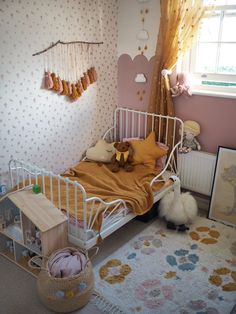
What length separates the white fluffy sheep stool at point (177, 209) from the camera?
2844 mm

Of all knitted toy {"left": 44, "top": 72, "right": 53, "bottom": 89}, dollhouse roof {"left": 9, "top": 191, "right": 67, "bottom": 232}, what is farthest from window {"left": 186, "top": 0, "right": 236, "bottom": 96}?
dollhouse roof {"left": 9, "top": 191, "right": 67, "bottom": 232}

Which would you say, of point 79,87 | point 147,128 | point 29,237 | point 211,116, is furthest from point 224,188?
point 29,237

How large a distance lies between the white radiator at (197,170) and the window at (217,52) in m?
0.61

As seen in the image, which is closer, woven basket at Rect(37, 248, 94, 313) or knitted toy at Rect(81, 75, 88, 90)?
woven basket at Rect(37, 248, 94, 313)

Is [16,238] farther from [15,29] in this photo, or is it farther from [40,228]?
[15,29]

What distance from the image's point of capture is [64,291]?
1979 millimetres

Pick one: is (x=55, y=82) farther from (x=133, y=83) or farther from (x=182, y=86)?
(x=182, y=86)

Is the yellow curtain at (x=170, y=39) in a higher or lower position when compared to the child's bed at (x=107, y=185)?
higher

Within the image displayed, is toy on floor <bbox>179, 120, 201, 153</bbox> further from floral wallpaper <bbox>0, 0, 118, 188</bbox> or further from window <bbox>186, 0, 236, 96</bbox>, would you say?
floral wallpaper <bbox>0, 0, 118, 188</bbox>

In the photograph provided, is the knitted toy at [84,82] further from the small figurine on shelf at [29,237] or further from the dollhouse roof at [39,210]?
the small figurine on shelf at [29,237]

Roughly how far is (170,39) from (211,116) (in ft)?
2.51

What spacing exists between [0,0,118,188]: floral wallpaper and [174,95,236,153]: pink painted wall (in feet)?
2.69

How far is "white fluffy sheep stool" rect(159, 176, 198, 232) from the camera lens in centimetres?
284

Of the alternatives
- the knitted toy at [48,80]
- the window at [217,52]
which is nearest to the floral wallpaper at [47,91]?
the knitted toy at [48,80]
